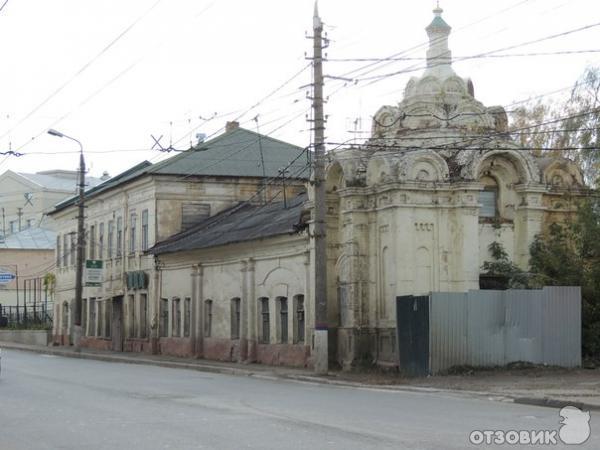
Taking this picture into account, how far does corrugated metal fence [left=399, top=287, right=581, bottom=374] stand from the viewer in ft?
85.1

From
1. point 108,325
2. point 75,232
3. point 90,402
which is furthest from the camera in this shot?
point 75,232

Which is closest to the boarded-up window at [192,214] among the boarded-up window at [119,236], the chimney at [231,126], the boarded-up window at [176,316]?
the boarded-up window at [176,316]

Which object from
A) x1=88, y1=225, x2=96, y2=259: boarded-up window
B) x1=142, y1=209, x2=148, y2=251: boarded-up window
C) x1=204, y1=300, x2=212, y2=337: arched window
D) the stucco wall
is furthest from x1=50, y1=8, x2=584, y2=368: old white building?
the stucco wall

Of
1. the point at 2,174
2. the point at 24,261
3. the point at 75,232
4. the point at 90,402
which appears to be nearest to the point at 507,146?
the point at 90,402

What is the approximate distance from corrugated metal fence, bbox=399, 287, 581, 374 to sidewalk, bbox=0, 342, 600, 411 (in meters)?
0.53

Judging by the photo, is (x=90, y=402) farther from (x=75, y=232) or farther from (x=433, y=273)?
(x=75, y=232)

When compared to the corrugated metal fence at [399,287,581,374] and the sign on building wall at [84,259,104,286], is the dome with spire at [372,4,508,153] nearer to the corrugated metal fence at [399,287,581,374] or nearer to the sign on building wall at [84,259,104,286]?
the corrugated metal fence at [399,287,581,374]

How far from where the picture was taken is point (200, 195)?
4506 cm

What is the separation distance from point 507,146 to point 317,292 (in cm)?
716

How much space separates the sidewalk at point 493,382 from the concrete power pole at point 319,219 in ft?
3.05

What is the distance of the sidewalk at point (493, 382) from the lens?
63.6 ft

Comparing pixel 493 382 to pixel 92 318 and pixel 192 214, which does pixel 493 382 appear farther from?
pixel 92 318

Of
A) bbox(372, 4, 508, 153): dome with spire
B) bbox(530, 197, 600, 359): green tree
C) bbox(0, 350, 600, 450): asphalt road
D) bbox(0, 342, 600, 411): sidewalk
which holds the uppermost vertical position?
bbox(372, 4, 508, 153): dome with spire

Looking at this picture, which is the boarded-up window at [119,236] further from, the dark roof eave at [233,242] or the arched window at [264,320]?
the arched window at [264,320]
